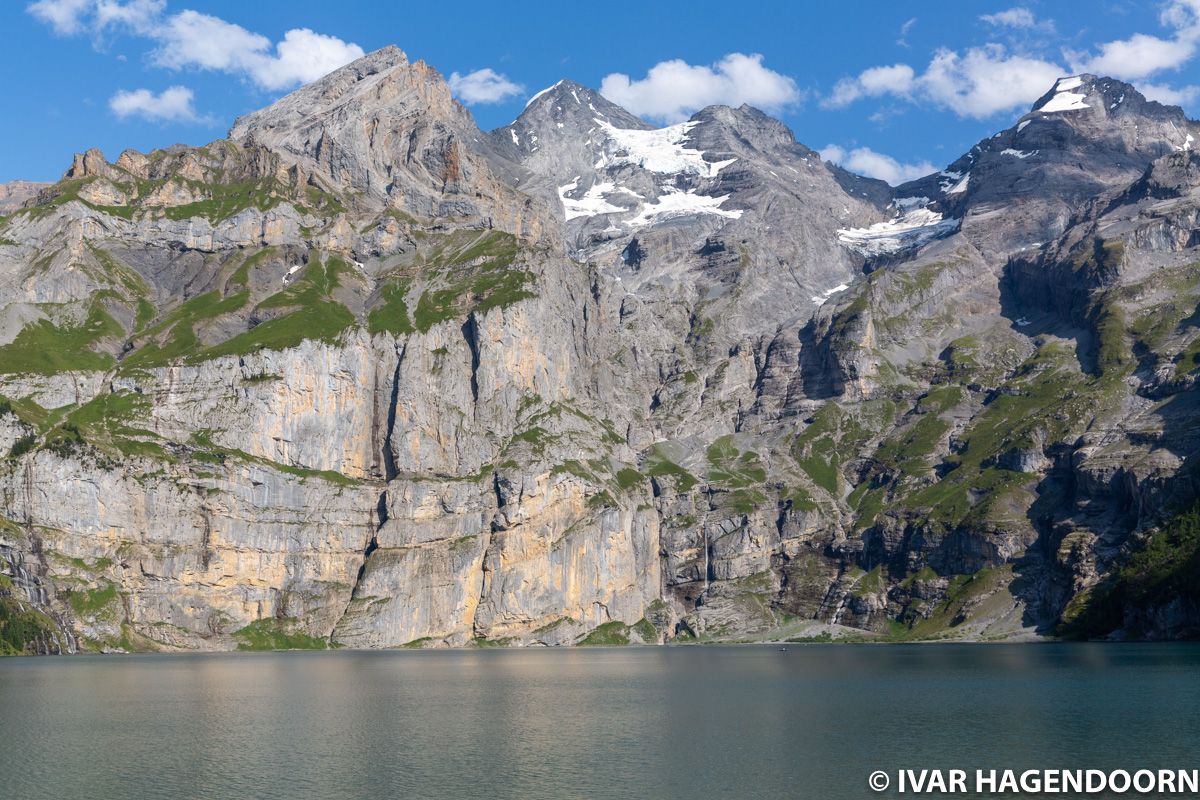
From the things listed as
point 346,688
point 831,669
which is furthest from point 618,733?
point 831,669

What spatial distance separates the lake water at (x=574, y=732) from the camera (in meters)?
71.1

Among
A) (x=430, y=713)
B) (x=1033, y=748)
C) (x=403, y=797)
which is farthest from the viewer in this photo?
(x=430, y=713)

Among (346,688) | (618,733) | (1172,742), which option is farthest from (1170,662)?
(346,688)

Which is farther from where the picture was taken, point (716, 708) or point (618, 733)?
point (716, 708)

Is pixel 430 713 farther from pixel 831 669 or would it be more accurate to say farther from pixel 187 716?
pixel 831 669

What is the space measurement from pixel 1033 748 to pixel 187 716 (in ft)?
241

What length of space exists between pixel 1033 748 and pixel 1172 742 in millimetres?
9898

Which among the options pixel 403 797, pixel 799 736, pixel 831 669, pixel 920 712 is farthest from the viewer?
pixel 831 669

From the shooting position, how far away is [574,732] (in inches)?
3681

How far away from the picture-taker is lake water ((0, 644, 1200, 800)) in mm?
71062

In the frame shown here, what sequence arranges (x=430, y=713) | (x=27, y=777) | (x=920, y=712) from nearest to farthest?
1. (x=27, y=777)
2. (x=920, y=712)
3. (x=430, y=713)

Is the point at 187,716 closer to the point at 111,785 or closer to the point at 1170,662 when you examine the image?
the point at 111,785

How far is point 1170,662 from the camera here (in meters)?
158

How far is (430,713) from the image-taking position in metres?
109
